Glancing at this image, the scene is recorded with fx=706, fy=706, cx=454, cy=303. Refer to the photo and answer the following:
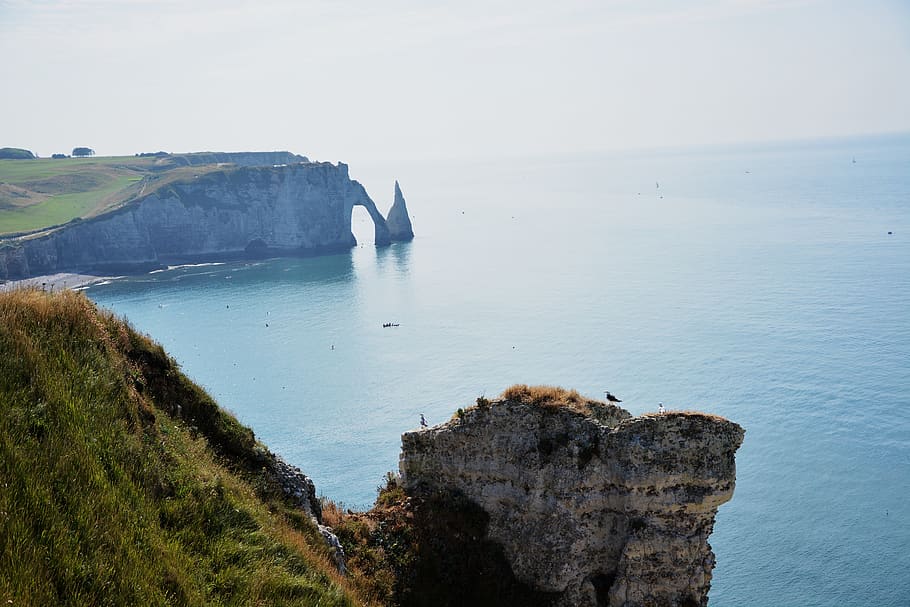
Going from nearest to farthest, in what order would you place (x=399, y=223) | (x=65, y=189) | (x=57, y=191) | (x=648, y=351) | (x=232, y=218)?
(x=648, y=351) < (x=232, y=218) < (x=57, y=191) < (x=65, y=189) < (x=399, y=223)

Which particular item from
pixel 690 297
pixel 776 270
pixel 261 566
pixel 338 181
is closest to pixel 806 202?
pixel 776 270

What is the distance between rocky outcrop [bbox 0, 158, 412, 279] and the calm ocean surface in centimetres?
860

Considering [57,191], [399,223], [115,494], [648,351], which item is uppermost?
[57,191]

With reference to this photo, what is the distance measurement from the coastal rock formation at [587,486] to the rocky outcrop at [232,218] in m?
137

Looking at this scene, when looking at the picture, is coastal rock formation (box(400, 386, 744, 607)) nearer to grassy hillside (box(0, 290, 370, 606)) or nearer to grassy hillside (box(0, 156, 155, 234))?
grassy hillside (box(0, 290, 370, 606))

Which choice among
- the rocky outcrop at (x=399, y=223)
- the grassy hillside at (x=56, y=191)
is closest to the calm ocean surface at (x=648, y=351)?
the rocky outcrop at (x=399, y=223)

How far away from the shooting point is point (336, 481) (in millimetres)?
51156

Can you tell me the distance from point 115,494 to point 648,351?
239ft

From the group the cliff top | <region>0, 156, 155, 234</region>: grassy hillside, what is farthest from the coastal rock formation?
<region>0, 156, 155, 234</region>: grassy hillside

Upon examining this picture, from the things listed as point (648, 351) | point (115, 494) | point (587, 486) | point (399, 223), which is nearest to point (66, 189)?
point (399, 223)

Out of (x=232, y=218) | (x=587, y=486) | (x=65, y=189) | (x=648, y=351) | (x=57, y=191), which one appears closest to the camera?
(x=587, y=486)

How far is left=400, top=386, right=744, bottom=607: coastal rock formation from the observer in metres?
18.3

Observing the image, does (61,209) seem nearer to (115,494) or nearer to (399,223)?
(399,223)

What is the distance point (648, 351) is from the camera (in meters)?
78.6
